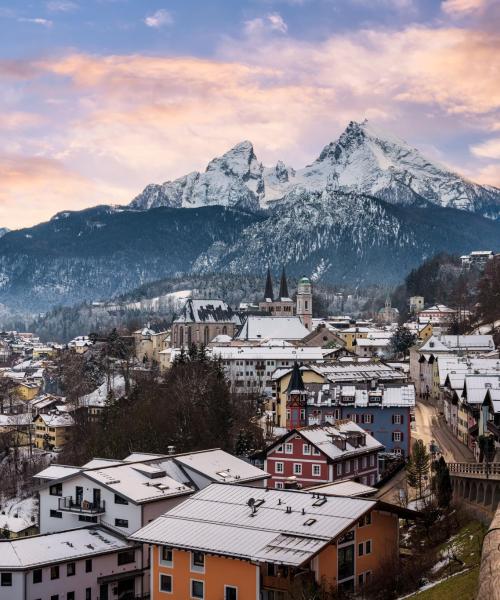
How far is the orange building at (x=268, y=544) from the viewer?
3144cm

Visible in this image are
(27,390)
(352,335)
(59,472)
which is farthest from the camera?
(352,335)

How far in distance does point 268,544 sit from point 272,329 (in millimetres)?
128624

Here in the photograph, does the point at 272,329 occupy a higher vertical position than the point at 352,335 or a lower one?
higher

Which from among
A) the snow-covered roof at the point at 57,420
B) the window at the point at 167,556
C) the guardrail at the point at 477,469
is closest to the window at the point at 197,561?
the window at the point at 167,556

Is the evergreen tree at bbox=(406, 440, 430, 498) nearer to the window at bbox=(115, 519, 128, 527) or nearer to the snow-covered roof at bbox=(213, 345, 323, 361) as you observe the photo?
the window at bbox=(115, 519, 128, 527)

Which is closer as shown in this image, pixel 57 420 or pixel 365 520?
pixel 365 520

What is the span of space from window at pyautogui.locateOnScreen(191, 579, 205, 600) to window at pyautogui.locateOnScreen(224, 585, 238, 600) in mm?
976

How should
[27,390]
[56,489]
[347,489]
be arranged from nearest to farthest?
[347,489] < [56,489] < [27,390]

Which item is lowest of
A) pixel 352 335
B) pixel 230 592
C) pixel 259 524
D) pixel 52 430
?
pixel 52 430

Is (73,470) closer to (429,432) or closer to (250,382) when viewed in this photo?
(429,432)

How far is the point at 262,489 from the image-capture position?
37.4 m

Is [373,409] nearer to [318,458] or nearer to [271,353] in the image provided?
[318,458]

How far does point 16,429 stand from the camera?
104 metres

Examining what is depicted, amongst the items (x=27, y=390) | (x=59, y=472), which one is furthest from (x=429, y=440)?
(x=27, y=390)
